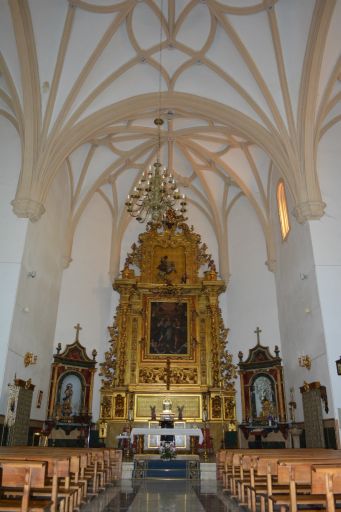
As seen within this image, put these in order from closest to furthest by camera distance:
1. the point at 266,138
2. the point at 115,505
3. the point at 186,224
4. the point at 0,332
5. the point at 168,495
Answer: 1. the point at 115,505
2. the point at 168,495
3. the point at 0,332
4. the point at 266,138
5. the point at 186,224

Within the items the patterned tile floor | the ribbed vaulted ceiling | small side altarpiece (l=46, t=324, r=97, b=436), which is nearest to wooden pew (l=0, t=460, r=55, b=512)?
the patterned tile floor

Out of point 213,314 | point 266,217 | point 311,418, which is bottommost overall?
point 311,418

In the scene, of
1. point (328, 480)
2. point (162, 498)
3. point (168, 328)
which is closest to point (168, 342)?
point (168, 328)

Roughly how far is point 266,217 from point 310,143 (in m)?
5.05

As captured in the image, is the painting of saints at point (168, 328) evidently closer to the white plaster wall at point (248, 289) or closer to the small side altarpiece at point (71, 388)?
the white plaster wall at point (248, 289)

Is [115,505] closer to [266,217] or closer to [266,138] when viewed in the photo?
[266,138]

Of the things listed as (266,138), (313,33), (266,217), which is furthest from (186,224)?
(313,33)

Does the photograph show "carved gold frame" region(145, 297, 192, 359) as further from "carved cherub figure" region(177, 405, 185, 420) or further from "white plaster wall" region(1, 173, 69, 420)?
"white plaster wall" region(1, 173, 69, 420)

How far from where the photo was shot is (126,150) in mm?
18938

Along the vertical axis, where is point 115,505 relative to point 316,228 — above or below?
below

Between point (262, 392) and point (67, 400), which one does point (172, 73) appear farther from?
point (67, 400)

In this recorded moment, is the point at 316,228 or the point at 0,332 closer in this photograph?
the point at 0,332

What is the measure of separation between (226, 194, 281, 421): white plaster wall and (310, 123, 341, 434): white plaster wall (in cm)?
507

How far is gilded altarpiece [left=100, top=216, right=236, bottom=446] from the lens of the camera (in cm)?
1673
